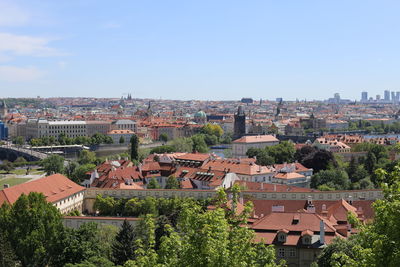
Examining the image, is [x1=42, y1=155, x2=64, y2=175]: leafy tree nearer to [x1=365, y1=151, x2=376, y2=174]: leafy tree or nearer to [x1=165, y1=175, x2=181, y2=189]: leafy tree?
[x1=165, y1=175, x2=181, y2=189]: leafy tree

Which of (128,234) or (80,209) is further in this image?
(80,209)

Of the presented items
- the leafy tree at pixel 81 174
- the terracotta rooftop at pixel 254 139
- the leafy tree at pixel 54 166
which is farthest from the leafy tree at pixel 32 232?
the terracotta rooftop at pixel 254 139

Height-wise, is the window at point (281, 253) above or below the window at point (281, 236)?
below

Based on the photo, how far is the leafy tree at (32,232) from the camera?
2688 centimetres

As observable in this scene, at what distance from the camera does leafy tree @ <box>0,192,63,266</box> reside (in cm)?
2688

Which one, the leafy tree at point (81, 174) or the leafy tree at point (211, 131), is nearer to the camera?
the leafy tree at point (81, 174)

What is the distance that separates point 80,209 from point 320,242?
71.5ft

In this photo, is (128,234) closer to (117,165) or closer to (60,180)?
(60,180)

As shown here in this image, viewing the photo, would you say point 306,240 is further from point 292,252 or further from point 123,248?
point 123,248

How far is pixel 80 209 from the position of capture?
135ft

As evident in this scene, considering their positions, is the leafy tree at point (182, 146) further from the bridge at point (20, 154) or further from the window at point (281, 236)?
the window at point (281, 236)

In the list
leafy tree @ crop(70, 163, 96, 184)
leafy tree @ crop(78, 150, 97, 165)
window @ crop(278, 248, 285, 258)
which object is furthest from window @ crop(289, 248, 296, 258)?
leafy tree @ crop(78, 150, 97, 165)

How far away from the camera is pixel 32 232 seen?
26984mm

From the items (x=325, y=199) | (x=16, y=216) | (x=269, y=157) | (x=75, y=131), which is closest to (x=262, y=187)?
(x=325, y=199)
